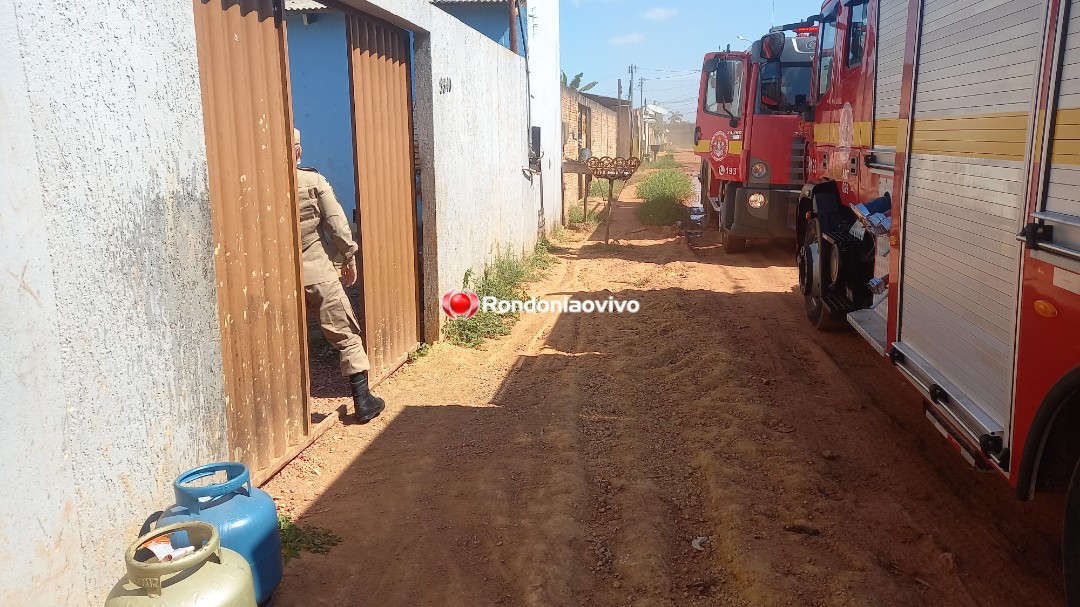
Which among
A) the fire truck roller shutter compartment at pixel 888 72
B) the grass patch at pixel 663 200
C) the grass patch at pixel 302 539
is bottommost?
the grass patch at pixel 302 539

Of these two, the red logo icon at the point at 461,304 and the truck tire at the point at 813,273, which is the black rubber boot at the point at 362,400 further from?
the truck tire at the point at 813,273

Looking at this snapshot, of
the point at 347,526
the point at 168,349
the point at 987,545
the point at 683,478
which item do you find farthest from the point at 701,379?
the point at 168,349

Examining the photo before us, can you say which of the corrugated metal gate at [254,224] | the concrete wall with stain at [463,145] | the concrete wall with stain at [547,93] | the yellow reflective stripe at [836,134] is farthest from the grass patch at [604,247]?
the corrugated metal gate at [254,224]

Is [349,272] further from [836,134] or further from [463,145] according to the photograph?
[836,134]

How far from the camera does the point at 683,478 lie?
4098 mm

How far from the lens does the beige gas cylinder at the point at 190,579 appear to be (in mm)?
2133

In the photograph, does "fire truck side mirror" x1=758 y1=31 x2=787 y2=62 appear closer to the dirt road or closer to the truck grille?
the truck grille

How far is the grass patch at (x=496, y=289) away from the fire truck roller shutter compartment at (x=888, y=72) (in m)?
3.53

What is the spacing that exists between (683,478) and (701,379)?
1.63m

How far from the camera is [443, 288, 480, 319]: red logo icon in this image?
6.86 m

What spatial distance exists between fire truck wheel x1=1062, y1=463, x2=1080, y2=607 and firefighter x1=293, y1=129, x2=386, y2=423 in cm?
364

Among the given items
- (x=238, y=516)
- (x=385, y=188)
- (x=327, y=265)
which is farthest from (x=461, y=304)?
(x=238, y=516)

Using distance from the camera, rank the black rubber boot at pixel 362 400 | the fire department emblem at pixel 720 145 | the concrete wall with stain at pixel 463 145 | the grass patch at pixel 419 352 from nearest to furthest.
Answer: the black rubber boot at pixel 362 400 < the concrete wall with stain at pixel 463 145 < the grass patch at pixel 419 352 < the fire department emblem at pixel 720 145

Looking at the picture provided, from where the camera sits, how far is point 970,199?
10.5 feet
